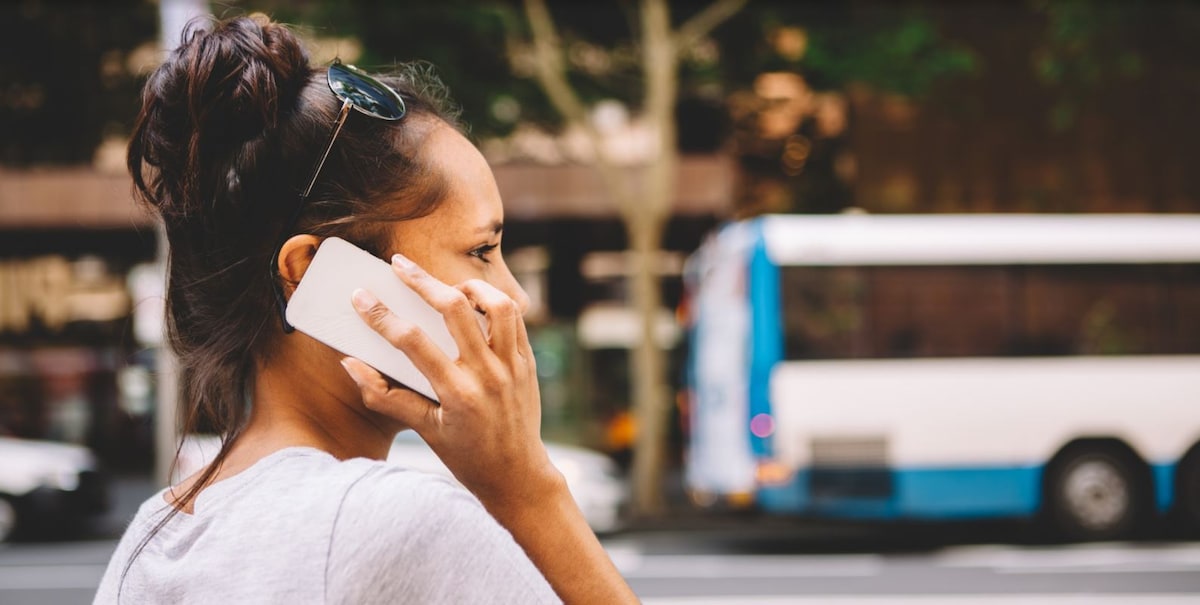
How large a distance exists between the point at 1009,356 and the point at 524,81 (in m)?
6.07

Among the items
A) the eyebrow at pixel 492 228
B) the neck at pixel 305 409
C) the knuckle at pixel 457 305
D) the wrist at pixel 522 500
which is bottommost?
the wrist at pixel 522 500

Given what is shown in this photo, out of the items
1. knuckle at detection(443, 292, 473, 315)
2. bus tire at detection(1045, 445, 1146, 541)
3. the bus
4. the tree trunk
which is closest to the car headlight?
the tree trunk

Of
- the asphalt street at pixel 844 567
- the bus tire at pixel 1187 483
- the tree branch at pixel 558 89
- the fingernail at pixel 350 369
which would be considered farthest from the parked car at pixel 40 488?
the fingernail at pixel 350 369

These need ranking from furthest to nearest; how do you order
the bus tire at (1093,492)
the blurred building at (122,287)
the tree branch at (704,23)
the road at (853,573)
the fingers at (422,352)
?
the blurred building at (122,287), the tree branch at (704,23), the bus tire at (1093,492), the road at (853,573), the fingers at (422,352)

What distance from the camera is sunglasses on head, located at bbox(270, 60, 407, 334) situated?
1115mm

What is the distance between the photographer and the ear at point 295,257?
111 cm

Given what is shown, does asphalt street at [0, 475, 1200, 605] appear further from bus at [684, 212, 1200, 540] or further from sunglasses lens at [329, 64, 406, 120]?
sunglasses lens at [329, 64, 406, 120]

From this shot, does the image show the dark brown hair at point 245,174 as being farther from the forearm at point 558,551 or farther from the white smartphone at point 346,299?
the forearm at point 558,551

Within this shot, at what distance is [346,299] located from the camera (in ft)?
3.57

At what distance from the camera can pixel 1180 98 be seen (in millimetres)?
15766

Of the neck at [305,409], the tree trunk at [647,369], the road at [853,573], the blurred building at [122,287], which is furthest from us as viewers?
the blurred building at [122,287]

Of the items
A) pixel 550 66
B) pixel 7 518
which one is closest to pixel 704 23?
pixel 550 66

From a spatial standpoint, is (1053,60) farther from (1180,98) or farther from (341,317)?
(341,317)

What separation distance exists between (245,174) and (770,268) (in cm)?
873
